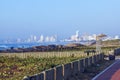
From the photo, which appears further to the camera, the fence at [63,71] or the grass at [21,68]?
the grass at [21,68]

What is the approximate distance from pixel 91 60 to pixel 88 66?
271cm

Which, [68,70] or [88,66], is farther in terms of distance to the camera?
[88,66]

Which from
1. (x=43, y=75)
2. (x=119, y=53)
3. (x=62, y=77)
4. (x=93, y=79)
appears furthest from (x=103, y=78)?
(x=119, y=53)

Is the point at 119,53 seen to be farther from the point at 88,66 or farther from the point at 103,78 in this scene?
the point at 103,78

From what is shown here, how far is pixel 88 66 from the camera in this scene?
35.6 metres

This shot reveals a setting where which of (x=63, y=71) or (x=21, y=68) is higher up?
(x=63, y=71)

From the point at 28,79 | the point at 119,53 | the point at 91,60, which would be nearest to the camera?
the point at 28,79

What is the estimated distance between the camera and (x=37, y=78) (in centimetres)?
1919

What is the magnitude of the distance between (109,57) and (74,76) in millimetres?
21284

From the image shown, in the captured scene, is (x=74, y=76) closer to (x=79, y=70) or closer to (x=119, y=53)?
(x=79, y=70)

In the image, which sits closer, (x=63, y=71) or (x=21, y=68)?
(x=63, y=71)

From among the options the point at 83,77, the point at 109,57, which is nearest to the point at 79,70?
the point at 83,77

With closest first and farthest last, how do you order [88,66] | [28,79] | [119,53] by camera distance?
[28,79] < [88,66] < [119,53]

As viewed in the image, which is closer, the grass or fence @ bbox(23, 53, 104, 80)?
fence @ bbox(23, 53, 104, 80)
